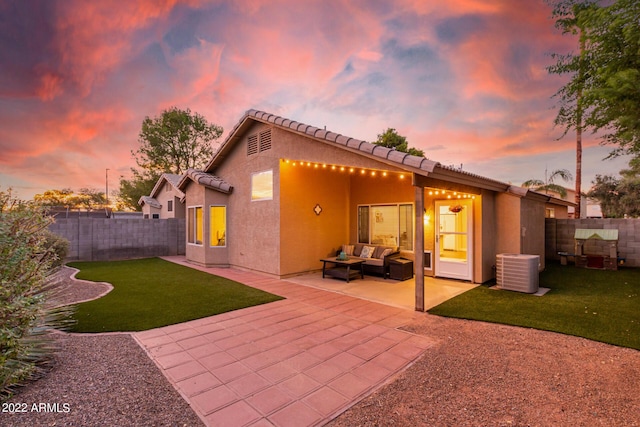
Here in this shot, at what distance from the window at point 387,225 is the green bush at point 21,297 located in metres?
8.20

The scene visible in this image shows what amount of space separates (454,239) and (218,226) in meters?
8.33

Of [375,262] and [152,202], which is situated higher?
[152,202]

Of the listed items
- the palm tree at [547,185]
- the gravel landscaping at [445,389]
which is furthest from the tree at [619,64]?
the palm tree at [547,185]

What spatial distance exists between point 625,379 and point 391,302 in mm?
3561

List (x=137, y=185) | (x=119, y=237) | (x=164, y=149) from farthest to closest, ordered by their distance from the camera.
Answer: (x=164, y=149) < (x=137, y=185) < (x=119, y=237)

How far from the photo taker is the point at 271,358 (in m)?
3.64

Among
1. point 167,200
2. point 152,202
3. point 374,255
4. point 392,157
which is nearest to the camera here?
point 392,157

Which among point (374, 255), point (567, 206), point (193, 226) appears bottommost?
point (374, 255)

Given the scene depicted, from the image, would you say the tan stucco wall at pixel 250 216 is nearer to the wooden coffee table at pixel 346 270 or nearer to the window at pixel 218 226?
the window at pixel 218 226

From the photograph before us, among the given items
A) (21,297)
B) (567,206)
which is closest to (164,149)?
(21,297)

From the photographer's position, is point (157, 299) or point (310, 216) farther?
point (310, 216)

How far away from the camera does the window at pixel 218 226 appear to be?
11.1 metres

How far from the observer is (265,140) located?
9289 millimetres

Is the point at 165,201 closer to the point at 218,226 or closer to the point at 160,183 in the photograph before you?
the point at 160,183
